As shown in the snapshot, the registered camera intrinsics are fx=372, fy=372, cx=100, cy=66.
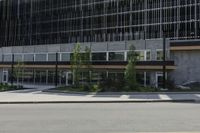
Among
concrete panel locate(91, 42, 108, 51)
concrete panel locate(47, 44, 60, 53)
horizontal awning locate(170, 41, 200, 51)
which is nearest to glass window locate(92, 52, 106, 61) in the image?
concrete panel locate(91, 42, 108, 51)

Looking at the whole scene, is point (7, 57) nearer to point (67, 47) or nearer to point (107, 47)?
point (67, 47)

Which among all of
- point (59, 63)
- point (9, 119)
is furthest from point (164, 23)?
point (9, 119)

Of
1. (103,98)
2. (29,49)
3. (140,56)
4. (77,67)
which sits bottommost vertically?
(103,98)

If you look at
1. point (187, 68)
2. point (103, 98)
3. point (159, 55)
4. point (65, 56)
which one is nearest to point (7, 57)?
point (65, 56)

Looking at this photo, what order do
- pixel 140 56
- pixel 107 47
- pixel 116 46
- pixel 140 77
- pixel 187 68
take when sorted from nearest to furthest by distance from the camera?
pixel 187 68 → pixel 140 77 → pixel 140 56 → pixel 116 46 → pixel 107 47

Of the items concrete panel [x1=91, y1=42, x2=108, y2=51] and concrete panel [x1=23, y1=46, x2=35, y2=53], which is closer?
concrete panel [x1=91, y1=42, x2=108, y2=51]

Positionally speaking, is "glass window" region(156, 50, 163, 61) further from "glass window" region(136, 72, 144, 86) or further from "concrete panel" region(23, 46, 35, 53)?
"concrete panel" region(23, 46, 35, 53)

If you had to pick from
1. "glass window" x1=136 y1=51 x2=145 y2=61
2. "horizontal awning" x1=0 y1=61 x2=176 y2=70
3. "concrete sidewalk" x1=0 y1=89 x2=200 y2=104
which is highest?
"glass window" x1=136 y1=51 x2=145 y2=61

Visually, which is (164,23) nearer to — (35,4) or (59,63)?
(59,63)

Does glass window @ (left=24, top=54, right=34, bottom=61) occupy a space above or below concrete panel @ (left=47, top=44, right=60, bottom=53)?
below

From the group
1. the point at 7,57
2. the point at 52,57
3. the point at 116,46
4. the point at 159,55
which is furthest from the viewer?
the point at 7,57

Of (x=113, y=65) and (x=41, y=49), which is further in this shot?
(x=41, y=49)

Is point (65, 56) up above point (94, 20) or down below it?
below

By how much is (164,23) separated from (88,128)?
47.2 metres
